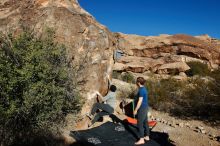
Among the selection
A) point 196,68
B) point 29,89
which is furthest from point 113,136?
point 196,68

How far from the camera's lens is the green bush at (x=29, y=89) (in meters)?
6.26

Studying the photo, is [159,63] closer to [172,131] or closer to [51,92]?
[172,131]

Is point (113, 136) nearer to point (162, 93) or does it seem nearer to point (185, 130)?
point (185, 130)

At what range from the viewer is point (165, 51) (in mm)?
28547

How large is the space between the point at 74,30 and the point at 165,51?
2037 centimetres

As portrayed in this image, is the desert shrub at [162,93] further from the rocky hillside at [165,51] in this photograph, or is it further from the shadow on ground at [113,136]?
the rocky hillside at [165,51]

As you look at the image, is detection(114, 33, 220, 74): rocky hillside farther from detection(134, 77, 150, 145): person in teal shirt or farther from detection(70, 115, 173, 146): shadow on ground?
detection(134, 77, 150, 145): person in teal shirt

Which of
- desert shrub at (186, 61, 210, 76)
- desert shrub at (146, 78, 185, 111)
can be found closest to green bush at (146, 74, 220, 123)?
desert shrub at (146, 78, 185, 111)

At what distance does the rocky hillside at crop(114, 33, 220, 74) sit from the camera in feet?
86.4

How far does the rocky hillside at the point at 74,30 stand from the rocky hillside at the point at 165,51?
1571cm

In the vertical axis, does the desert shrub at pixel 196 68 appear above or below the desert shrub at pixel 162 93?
above

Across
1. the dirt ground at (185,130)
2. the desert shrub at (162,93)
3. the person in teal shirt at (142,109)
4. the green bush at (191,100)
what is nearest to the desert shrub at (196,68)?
the desert shrub at (162,93)

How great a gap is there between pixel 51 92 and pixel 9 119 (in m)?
1.01

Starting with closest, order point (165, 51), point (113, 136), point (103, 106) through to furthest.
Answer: point (113, 136) < point (103, 106) < point (165, 51)
